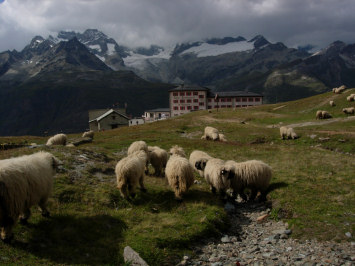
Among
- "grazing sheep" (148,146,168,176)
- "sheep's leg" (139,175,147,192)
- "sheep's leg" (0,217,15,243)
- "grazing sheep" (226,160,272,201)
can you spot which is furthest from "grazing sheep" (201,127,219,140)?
"sheep's leg" (0,217,15,243)

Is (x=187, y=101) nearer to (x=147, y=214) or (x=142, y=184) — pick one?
(x=142, y=184)

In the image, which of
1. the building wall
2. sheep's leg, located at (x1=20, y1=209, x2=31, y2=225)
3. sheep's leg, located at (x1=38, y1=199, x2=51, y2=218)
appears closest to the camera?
sheep's leg, located at (x1=20, y1=209, x2=31, y2=225)

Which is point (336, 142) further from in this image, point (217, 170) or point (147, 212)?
point (147, 212)

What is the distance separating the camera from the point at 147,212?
1411 cm

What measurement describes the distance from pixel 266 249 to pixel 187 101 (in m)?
139

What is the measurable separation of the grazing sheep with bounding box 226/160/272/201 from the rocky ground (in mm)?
3183

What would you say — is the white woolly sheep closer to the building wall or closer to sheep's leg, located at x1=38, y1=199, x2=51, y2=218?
sheep's leg, located at x1=38, y1=199, x2=51, y2=218

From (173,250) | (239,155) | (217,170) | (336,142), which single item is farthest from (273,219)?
(336,142)

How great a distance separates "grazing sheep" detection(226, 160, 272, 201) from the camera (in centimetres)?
1711

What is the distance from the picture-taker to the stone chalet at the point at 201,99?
148 m

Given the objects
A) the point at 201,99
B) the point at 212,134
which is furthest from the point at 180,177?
the point at 201,99

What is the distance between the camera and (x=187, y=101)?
14888 centimetres

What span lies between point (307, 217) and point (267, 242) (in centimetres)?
264

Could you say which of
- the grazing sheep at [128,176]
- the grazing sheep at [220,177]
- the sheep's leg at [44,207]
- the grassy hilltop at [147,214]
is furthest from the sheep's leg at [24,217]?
the grazing sheep at [220,177]
